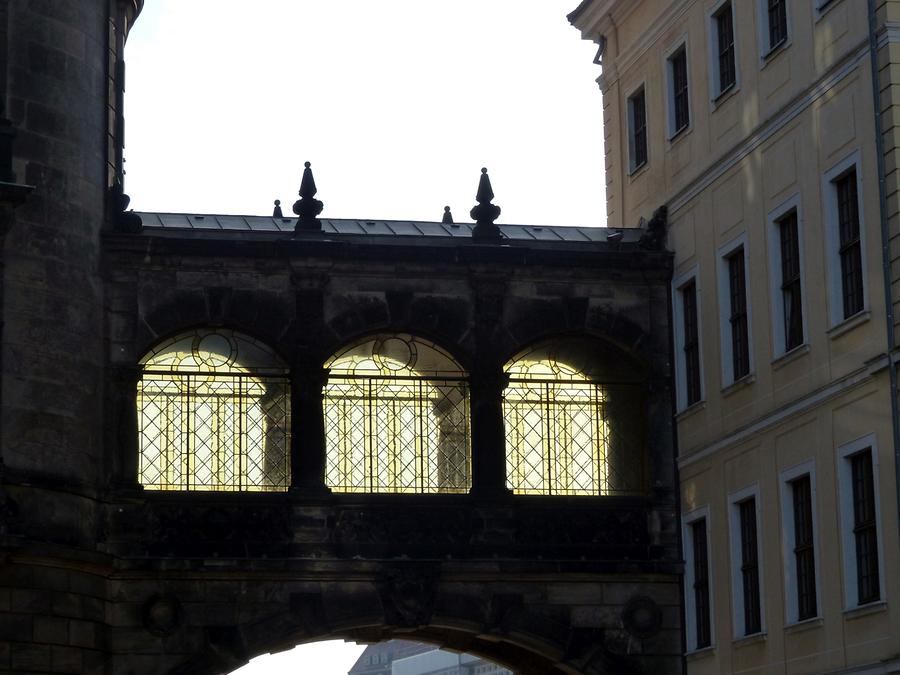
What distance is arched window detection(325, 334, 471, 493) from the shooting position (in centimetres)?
3381

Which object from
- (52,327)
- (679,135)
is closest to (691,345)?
(679,135)

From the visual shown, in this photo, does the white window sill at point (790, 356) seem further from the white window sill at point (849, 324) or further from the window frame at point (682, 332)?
the window frame at point (682, 332)

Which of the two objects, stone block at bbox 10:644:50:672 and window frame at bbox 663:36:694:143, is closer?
stone block at bbox 10:644:50:672

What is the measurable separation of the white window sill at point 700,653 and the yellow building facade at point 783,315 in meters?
0.04

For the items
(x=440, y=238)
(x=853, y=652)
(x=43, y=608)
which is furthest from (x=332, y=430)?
(x=853, y=652)

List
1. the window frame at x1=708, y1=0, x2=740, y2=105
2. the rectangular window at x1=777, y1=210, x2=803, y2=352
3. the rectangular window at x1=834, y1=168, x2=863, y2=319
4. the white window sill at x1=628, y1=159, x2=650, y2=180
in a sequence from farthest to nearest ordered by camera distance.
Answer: the white window sill at x1=628, y1=159, x2=650, y2=180
the window frame at x1=708, y1=0, x2=740, y2=105
the rectangular window at x1=777, y1=210, x2=803, y2=352
the rectangular window at x1=834, y1=168, x2=863, y2=319

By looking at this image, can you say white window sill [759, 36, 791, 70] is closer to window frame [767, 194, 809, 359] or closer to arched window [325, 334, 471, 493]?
window frame [767, 194, 809, 359]

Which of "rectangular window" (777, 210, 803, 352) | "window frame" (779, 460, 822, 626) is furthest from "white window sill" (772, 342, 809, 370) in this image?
"window frame" (779, 460, 822, 626)

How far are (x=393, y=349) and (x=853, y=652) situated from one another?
385 inches

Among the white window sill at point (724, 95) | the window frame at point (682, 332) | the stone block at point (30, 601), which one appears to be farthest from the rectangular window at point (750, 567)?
the stone block at point (30, 601)

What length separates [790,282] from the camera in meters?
30.9

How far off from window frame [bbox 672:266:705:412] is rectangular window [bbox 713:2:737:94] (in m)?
3.07

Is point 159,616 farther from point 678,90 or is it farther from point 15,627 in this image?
point 678,90

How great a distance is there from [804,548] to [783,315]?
350 cm
